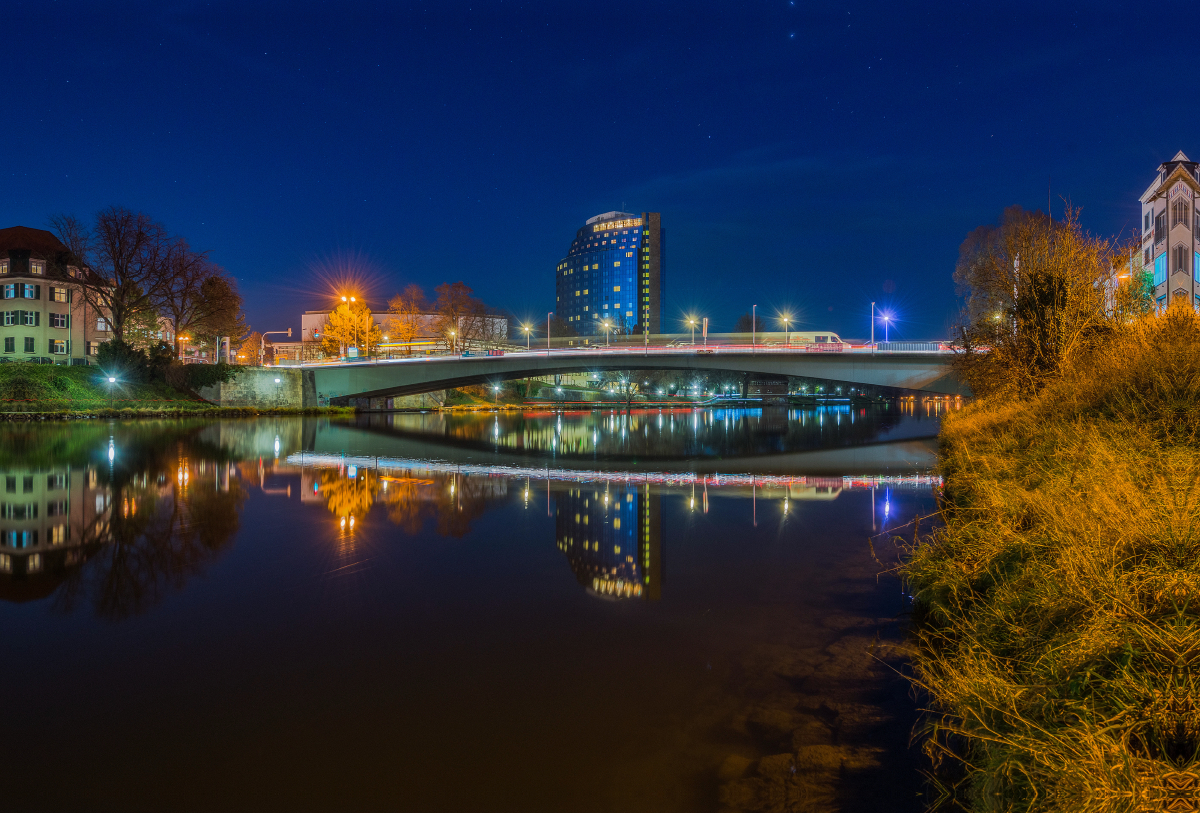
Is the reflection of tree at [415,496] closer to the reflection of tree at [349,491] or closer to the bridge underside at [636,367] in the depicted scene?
the reflection of tree at [349,491]

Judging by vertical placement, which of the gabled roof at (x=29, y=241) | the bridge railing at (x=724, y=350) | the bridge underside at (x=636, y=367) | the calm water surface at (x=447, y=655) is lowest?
the calm water surface at (x=447, y=655)

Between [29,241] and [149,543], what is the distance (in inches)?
2923

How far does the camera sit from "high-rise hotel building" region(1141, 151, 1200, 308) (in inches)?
1844

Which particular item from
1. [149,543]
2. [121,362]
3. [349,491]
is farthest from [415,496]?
[121,362]

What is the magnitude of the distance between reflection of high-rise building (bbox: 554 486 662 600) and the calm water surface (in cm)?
7

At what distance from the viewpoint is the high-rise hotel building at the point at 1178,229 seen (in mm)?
46844

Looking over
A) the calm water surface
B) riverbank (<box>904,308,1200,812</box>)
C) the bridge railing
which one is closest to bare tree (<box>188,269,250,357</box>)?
the bridge railing

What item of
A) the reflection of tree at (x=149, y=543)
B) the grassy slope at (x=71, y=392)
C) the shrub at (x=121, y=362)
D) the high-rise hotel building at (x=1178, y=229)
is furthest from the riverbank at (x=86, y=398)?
the high-rise hotel building at (x=1178, y=229)

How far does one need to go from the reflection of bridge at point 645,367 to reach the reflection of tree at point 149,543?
1407 inches

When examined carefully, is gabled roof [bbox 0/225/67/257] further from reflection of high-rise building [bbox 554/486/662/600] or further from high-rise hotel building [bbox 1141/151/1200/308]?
high-rise hotel building [bbox 1141/151/1200/308]

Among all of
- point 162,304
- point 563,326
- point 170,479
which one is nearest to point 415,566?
point 170,479

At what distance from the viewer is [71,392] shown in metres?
47.2

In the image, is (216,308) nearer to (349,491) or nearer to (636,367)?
(636,367)

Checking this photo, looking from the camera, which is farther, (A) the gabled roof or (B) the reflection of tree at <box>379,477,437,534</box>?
(A) the gabled roof
